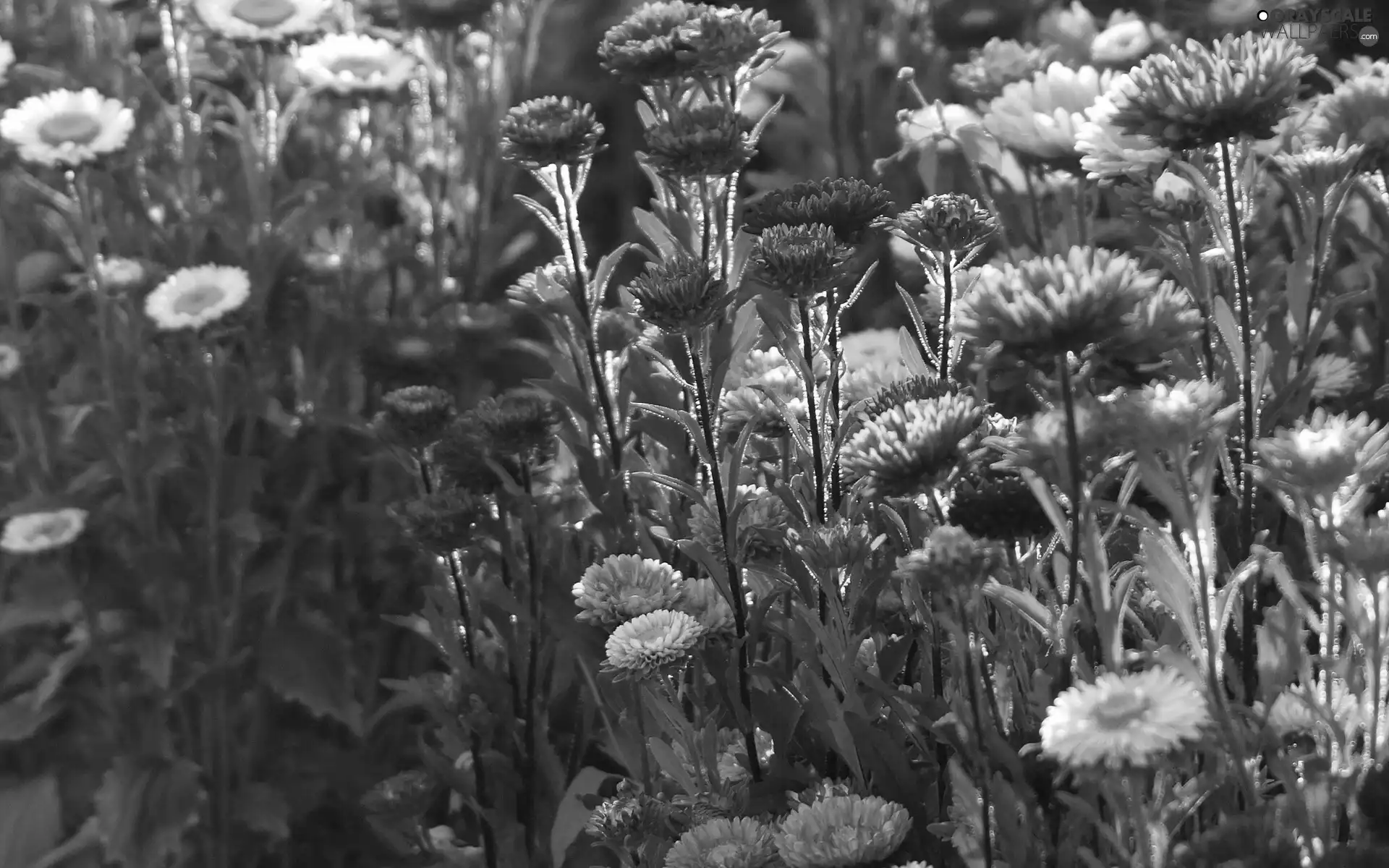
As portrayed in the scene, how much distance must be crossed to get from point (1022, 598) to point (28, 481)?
4.78 ft

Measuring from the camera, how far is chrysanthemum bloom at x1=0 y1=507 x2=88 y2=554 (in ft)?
5.15

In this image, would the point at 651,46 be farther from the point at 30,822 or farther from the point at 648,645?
the point at 30,822

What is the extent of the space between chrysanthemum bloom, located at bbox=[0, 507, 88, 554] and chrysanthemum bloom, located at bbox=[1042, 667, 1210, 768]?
4.26 feet

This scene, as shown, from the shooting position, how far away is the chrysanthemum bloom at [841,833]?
727 mm

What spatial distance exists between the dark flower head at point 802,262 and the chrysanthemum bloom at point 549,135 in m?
0.27

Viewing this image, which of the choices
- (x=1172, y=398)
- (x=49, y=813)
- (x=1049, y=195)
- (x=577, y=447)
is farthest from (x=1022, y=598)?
(x=49, y=813)

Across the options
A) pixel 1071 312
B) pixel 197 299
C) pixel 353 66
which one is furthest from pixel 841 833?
pixel 353 66

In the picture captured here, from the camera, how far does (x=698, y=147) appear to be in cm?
94

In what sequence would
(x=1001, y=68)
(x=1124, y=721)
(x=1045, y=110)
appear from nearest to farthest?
(x=1124, y=721)
(x=1045, y=110)
(x=1001, y=68)

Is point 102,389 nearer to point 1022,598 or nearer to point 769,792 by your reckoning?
point 769,792

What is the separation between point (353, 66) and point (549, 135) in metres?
0.89

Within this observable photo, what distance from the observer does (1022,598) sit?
698 millimetres

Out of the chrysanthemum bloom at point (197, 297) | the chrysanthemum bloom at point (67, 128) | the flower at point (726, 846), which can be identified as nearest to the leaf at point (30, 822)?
the chrysanthemum bloom at point (197, 297)

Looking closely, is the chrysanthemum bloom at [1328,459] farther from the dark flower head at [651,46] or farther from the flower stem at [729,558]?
the dark flower head at [651,46]
